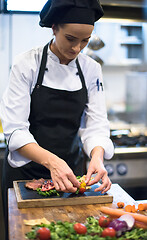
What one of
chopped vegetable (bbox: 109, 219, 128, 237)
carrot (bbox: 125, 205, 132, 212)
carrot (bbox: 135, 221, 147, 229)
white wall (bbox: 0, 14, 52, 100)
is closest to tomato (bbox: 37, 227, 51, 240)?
chopped vegetable (bbox: 109, 219, 128, 237)

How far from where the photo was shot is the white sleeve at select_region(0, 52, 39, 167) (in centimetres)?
203

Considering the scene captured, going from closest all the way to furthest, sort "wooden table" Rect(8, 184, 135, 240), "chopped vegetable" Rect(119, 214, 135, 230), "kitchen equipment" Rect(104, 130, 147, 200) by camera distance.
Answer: "chopped vegetable" Rect(119, 214, 135, 230), "wooden table" Rect(8, 184, 135, 240), "kitchen equipment" Rect(104, 130, 147, 200)

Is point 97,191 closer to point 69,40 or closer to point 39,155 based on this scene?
point 39,155

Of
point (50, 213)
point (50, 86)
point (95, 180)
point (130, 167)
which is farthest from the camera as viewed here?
point (130, 167)

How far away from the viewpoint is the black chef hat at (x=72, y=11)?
1925 mm

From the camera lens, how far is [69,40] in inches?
77.7

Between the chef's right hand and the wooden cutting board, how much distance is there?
0.06 metres

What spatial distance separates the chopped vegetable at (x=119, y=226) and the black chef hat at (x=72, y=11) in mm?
Answer: 1026

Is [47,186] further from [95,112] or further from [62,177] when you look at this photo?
[95,112]

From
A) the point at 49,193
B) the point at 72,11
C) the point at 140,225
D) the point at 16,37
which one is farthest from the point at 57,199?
the point at 16,37

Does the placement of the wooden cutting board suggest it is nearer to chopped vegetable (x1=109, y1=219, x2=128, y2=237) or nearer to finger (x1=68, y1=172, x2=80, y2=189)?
finger (x1=68, y1=172, x2=80, y2=189)

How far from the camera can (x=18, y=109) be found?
208 cm

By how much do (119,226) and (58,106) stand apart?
98cm

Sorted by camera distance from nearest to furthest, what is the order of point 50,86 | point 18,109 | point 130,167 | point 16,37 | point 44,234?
1. point 44,234
2. point 18,109
3. point 50,86
4. point 130,167
5. point 16,37
